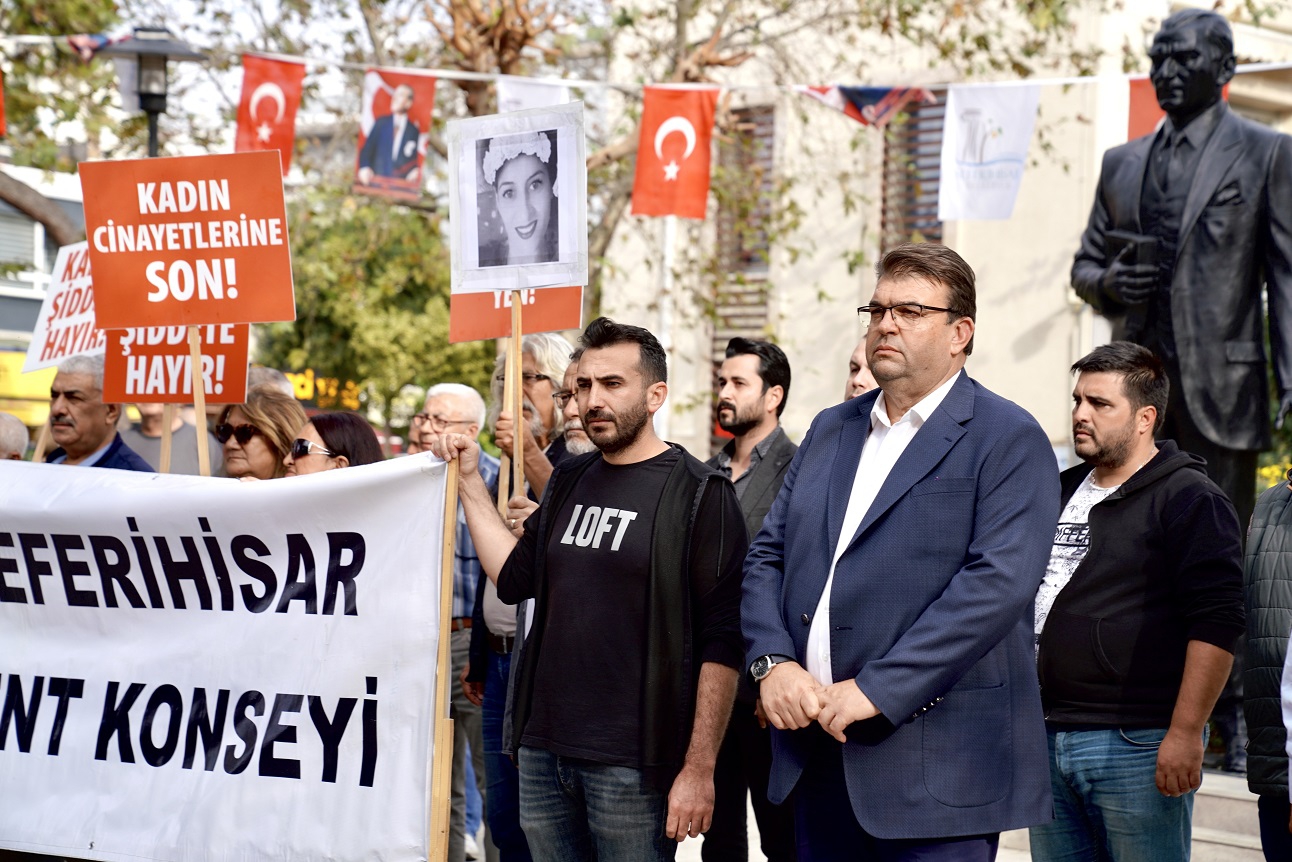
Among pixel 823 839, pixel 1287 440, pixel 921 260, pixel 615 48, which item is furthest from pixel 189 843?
pixel 615 48

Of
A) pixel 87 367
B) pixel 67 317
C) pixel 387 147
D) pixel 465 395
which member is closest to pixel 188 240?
pixel 87 367

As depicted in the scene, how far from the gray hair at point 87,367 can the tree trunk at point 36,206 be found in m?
5.40

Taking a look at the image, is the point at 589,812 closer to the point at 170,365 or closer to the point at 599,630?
the point at 599,630

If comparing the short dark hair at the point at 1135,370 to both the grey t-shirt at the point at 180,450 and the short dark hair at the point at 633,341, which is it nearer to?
the short dark hair at the point at 633,341

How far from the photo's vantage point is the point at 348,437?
17.4ft

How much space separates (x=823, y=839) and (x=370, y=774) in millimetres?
1398

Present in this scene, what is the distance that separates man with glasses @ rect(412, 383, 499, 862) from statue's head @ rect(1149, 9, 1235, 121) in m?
3.09

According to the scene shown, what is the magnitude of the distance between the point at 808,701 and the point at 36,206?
973cm

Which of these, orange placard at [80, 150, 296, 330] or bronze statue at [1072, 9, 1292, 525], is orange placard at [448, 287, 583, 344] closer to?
orange placard at [80, 150, 296, 330]

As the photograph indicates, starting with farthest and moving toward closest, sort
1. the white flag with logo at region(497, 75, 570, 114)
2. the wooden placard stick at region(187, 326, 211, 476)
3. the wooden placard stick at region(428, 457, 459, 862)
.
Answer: the white flag with logo at region(497, 75, 570, 114)
the wooden placard stick at region(187, 326, 211, 476)
the wooden placard stick at region(428, 457, 459, 862)

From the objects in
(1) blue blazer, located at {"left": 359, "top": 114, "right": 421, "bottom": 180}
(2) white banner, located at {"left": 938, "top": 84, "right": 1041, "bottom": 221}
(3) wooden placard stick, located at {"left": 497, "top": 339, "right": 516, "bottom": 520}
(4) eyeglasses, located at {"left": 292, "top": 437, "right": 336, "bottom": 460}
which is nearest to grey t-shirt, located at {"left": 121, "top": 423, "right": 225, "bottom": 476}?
(1) blue blazer, located at {"left": 359, "top": 114, "right": 421, "bottom": 180}

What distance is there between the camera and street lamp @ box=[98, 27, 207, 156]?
1066 cm

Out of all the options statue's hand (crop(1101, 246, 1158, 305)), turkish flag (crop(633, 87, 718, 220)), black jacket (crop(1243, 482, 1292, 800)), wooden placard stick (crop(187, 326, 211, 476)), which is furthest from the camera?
turkish flag (crop(633, 87, 718, 220))

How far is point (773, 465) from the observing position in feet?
18.1
